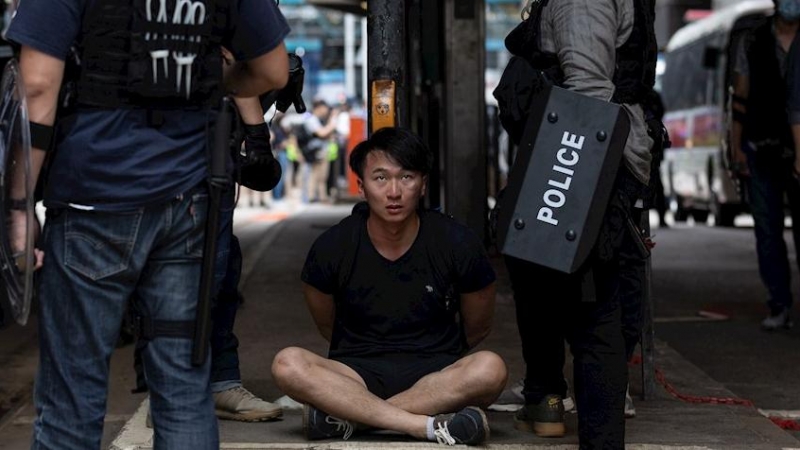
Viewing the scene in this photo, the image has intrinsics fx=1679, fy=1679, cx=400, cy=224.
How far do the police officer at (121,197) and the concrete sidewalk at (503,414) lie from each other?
4.47ft

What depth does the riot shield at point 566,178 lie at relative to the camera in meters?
4.86

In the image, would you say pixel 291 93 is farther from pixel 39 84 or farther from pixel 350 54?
pixel 350 54

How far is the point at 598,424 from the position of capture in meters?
4.97

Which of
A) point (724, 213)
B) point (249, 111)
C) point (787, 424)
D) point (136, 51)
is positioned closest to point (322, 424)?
point (249, 111)

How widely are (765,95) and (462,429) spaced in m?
4.31

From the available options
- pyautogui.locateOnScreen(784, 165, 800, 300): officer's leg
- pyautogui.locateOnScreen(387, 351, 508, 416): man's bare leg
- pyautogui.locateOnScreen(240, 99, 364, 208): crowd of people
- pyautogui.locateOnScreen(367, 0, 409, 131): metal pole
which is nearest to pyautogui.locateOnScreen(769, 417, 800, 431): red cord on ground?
pyautogui.locateOnScreen(387, 351, 508, 416): man's bare leg

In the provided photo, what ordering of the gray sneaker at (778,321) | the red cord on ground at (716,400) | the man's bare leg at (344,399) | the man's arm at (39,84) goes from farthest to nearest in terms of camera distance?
the gray sneaker at (778,321) → the red cord on ground at (716,400) → the man's bare leg at (344,399) → the man's arm at (39,84)

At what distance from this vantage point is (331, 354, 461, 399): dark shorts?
214 inches

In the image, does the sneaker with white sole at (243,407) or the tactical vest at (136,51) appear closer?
the tactical vest at (136,51)

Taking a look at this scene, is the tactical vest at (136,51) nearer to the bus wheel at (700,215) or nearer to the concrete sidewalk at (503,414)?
the concrete sidewalk at (503,414)

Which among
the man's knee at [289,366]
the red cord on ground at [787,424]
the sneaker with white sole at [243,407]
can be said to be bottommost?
the red cord on ground at [787,424]

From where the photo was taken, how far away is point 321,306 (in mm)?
5594

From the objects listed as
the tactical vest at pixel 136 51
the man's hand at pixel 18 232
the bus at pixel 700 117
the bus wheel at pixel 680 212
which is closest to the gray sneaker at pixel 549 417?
the tactical vest at pixel 136 51

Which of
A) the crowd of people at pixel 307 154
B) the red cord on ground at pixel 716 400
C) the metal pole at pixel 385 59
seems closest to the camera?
the metal pole at pixel 385 59
